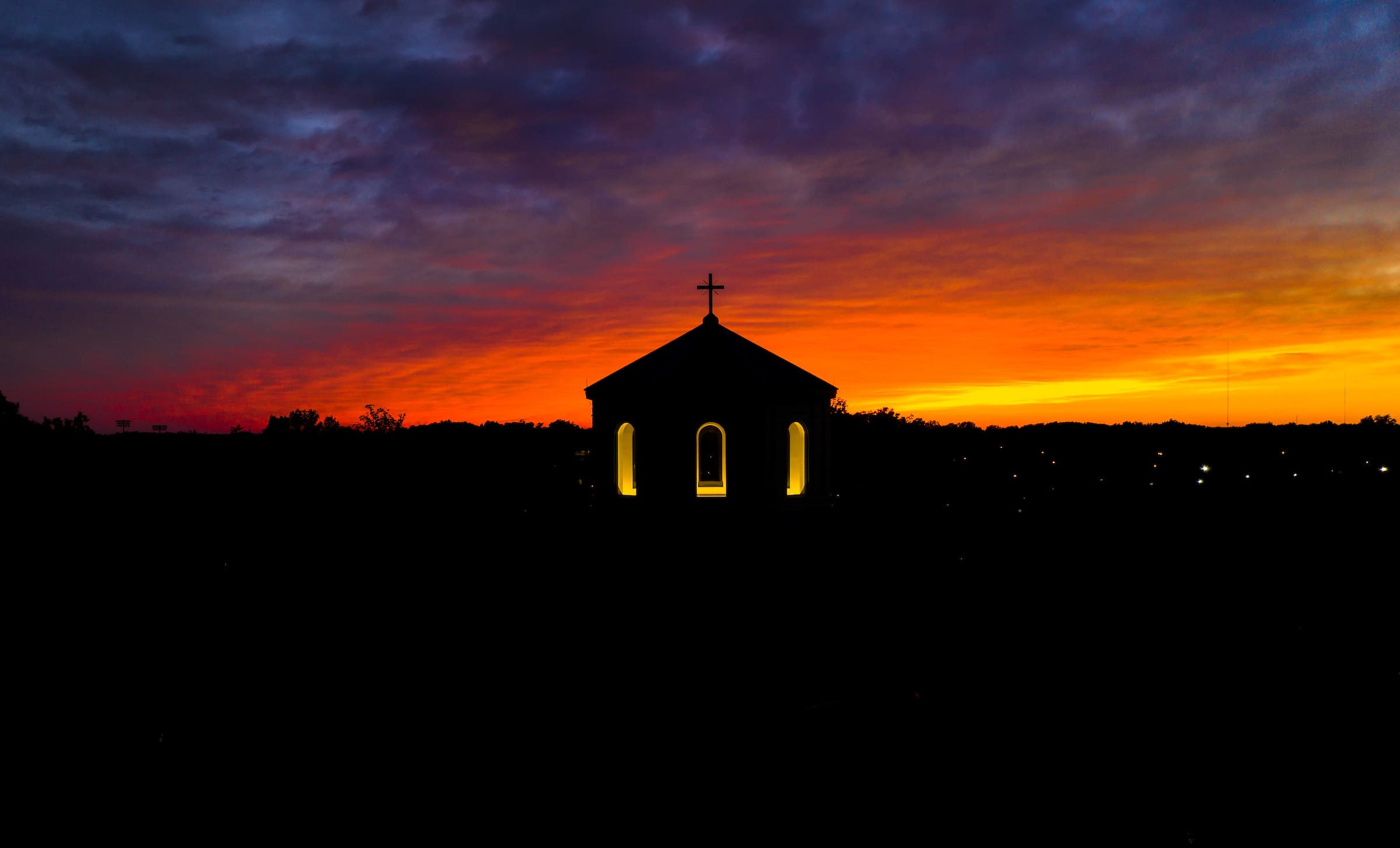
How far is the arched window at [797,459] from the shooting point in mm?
19469

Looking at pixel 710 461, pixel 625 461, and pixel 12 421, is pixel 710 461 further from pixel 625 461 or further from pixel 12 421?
pixel 12 421

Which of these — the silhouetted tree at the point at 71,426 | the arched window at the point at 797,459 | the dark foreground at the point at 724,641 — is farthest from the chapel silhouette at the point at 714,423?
the silhouetted tree at the point at 71,426

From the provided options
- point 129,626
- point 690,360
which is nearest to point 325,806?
point 129,626

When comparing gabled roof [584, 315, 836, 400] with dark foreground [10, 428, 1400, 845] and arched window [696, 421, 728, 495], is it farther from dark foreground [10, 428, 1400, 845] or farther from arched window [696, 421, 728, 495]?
dark foreground [10, 428, 1400, 845]

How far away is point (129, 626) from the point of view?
45.9 ft

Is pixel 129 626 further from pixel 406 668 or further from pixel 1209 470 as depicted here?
pixel 1209 470

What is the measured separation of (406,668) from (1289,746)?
12.4 meters

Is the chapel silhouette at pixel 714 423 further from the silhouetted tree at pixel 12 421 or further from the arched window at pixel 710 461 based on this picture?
the silhouetted tree at pixel 12 421

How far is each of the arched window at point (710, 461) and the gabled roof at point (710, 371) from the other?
151 centimetres

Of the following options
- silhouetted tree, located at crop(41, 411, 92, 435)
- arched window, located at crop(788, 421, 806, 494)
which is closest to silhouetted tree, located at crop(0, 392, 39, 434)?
silhouetted tree, located at crop(41, 411, 92, 435)

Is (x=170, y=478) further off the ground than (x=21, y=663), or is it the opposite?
(x=170, y=478)

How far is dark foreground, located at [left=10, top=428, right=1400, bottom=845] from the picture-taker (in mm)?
8602

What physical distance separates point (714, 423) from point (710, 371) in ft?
4.04

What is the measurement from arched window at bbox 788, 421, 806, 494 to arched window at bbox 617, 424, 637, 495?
12.7 ft
